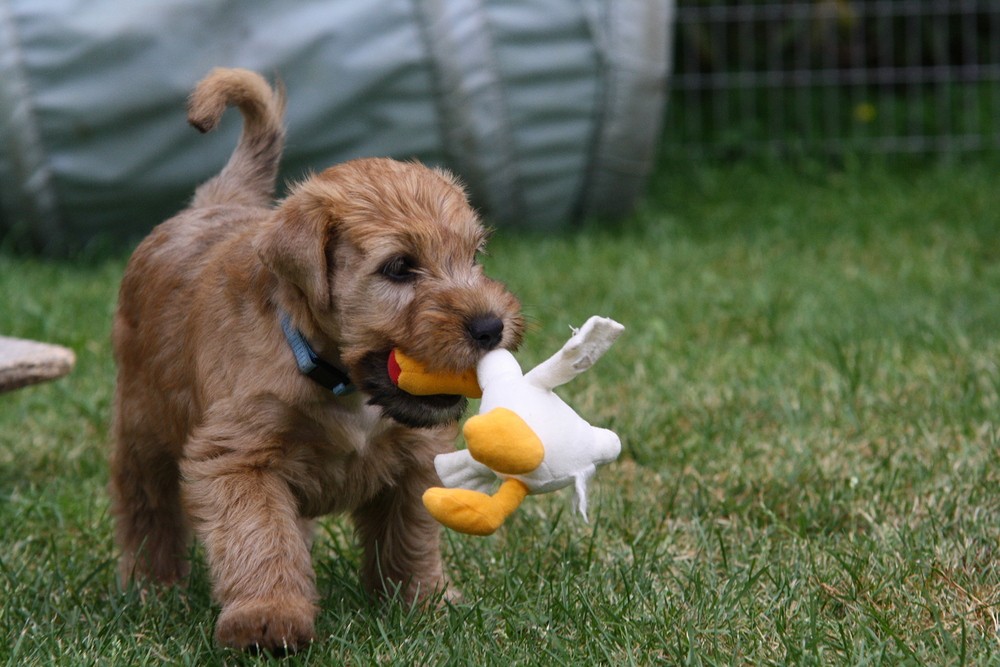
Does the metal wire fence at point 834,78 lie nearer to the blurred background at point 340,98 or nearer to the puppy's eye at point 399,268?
the blurred background at point 340,98

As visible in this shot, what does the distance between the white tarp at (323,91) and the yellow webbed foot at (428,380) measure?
4.07 m

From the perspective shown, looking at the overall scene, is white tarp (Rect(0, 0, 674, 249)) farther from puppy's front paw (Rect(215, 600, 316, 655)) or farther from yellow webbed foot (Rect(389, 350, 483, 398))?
puppy's front paw (Rect(215, 600, 316, 655))

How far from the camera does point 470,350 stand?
232cm

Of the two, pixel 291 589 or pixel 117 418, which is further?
pixel 117 418

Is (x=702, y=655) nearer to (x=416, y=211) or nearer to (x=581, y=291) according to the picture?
(x=416, y=211)

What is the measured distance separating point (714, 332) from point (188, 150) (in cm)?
278

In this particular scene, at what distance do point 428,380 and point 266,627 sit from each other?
52cm

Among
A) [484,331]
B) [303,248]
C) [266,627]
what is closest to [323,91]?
[303,248]

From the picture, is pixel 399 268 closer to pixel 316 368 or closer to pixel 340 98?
pixel 316 368

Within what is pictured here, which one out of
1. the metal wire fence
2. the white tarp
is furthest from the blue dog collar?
the metal wire fence

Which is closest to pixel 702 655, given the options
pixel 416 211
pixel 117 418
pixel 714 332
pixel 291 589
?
pixel 291 589

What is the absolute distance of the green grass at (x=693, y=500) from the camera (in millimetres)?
2445

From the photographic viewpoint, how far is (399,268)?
2498 mm

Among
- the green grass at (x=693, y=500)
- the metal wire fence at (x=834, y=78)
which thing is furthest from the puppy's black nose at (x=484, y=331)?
the metal wire fence at (x=834, y=78)
